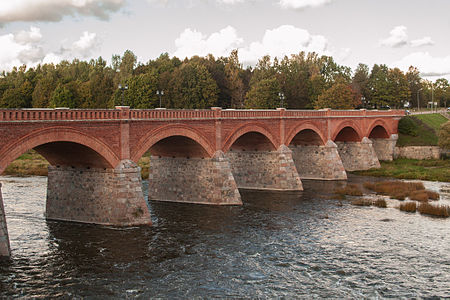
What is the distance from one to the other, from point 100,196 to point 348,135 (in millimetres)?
45633

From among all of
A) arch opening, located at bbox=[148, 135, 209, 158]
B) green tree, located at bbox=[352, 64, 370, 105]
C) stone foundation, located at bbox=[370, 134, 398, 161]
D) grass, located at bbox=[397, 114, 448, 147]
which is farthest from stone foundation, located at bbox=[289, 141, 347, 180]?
green tree, located at bbox=[352, 64, 370, 105]

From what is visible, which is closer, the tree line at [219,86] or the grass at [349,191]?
the grass at [349,191]

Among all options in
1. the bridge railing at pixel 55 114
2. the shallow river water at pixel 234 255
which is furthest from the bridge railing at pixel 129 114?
the shallow river water at pixel 234 255

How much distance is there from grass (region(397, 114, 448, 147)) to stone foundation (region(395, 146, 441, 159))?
1393 mm

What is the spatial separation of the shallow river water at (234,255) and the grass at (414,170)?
21.2m

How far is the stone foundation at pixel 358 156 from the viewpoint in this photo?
2781 inches

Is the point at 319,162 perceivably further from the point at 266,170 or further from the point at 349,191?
the point at 349,191

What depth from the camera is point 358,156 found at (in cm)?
7125

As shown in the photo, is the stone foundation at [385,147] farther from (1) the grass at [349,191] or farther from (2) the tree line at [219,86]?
(1) the grass at [349,191]

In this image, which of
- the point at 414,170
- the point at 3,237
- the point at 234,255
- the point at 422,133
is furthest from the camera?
the point at 422,133

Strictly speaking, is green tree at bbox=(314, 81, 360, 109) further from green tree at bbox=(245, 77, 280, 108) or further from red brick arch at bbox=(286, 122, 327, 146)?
red brick arch at bbox=(286, 122, 327, 146)

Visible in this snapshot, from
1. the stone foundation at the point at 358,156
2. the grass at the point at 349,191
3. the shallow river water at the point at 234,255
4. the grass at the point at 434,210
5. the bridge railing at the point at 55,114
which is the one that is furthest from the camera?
the stone foundation at the point at 358,156

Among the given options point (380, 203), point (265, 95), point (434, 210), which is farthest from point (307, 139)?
point (265, 95)

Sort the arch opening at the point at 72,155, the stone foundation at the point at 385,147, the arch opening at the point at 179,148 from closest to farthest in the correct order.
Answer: the arch opening at the point at 72,155, the arch opening at the point at 179,148, the stone foundation at the point at 385,147
